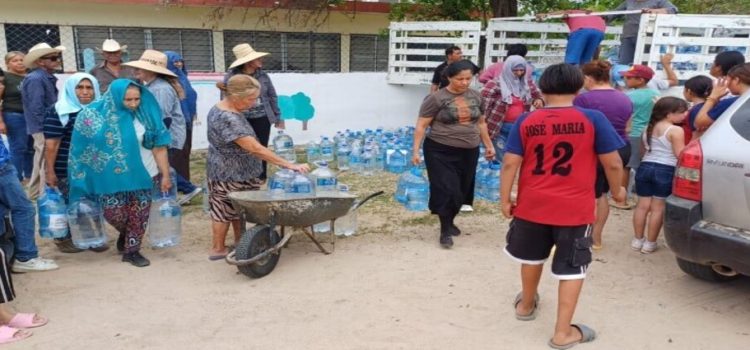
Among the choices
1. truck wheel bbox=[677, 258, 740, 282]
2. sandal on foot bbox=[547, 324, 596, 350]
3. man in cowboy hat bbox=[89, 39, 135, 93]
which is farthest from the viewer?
man in cowboy hat bbox=[89, 39, 135, 93]

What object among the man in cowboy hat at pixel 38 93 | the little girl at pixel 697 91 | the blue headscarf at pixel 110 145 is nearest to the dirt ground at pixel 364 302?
the blue headscarf at pixel 110 145

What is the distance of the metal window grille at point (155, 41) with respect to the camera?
35.1 feet

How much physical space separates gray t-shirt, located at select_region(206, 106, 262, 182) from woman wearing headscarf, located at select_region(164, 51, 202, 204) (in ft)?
6.56

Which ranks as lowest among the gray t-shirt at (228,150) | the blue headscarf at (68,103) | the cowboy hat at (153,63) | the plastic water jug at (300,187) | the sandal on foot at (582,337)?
the sandal on foot at (582,337)

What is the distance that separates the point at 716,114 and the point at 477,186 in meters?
3.00

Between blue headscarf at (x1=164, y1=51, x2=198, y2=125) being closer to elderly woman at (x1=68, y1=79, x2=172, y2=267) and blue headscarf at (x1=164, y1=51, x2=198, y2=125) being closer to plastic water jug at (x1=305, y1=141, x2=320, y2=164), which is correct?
elderly woman at (x1=68, y1=79, x2=172, y2=267)

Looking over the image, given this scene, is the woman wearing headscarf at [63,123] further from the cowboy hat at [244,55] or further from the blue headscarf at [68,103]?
the cowboy hat at [244,55]

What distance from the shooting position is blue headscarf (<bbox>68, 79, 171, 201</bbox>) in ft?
13.6

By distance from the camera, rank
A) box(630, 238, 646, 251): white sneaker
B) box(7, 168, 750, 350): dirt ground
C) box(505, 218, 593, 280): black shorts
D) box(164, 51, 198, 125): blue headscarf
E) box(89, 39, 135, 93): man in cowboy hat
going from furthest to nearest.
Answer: box(164, 51, 198, 125): blue headscarf, box(89, 39, 135, 93): man in cowboy hat, box(630, 238, 646, 251): white sneaker, box(7, 168, 750, 350): dirt ground, box(505, 218, 593, 280): black shorts

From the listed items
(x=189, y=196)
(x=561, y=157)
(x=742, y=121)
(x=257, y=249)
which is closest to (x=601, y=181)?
(x=742, y=121)

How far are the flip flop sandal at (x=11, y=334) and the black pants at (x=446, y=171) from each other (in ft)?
10.3

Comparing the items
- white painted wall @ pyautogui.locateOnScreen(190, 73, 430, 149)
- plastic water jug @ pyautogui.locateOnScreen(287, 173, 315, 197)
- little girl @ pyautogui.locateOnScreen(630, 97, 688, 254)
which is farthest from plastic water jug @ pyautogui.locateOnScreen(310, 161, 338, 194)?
white painted wall @ pyautogui.locateOnScreen(190, 73, 430, 149)

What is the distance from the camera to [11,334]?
3318 mm

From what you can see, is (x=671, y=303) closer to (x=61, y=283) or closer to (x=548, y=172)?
(x=548, y=172)
